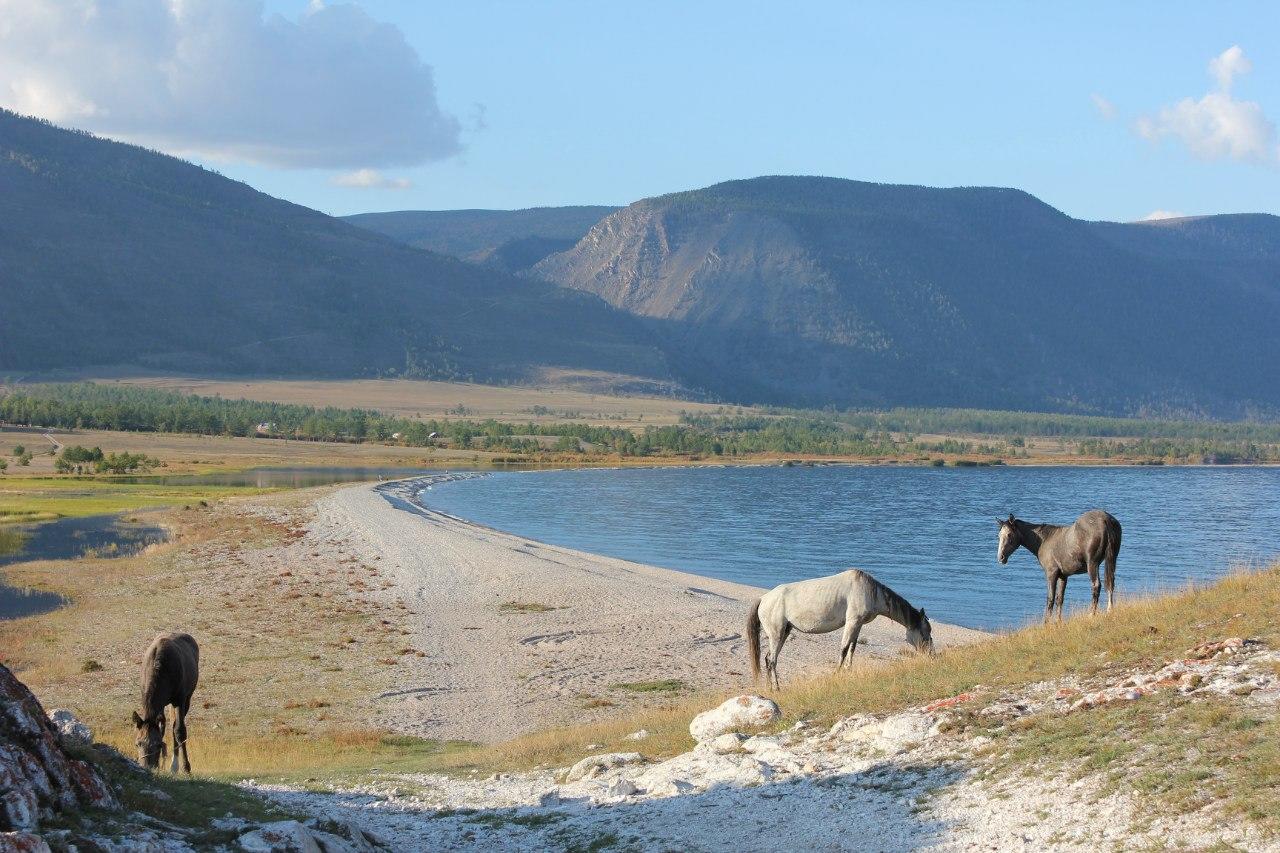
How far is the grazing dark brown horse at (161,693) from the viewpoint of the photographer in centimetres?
1686

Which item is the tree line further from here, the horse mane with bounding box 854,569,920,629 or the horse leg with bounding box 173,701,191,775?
the horse leg with bounding box 173,701,191,775

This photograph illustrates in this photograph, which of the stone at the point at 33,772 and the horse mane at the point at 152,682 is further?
the horse mane at the point at 152,682

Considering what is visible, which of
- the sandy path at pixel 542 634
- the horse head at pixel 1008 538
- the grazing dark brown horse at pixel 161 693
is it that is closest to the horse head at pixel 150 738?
the grazing dark brown horse at pixel 161 693

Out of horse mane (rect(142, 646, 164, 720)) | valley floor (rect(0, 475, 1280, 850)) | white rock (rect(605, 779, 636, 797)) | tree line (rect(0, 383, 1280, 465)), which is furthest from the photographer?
tree line (rect(0, 383, 1280, 465))

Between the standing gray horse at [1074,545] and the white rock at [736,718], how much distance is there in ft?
17.2

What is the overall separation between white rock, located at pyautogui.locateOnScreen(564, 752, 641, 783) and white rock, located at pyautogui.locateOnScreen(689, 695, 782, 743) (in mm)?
971

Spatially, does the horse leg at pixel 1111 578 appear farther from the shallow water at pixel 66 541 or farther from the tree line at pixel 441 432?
the tree line at pixel 441 432

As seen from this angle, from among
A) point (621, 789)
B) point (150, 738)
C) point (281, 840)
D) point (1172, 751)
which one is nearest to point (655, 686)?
point (150, 738)

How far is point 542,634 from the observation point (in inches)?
1351

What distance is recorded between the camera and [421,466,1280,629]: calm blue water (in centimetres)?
5525

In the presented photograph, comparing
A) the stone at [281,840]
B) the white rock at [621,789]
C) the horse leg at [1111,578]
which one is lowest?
the white rock at [621,789]

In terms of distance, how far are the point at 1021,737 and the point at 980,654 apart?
4.18 meters

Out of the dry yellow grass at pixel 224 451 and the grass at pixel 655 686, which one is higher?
the dry yellow grass at pixel 224 451

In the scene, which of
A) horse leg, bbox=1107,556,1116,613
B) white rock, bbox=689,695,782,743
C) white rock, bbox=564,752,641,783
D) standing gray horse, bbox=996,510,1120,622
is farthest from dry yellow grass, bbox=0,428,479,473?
white rock, bbox=564,752,641,783
